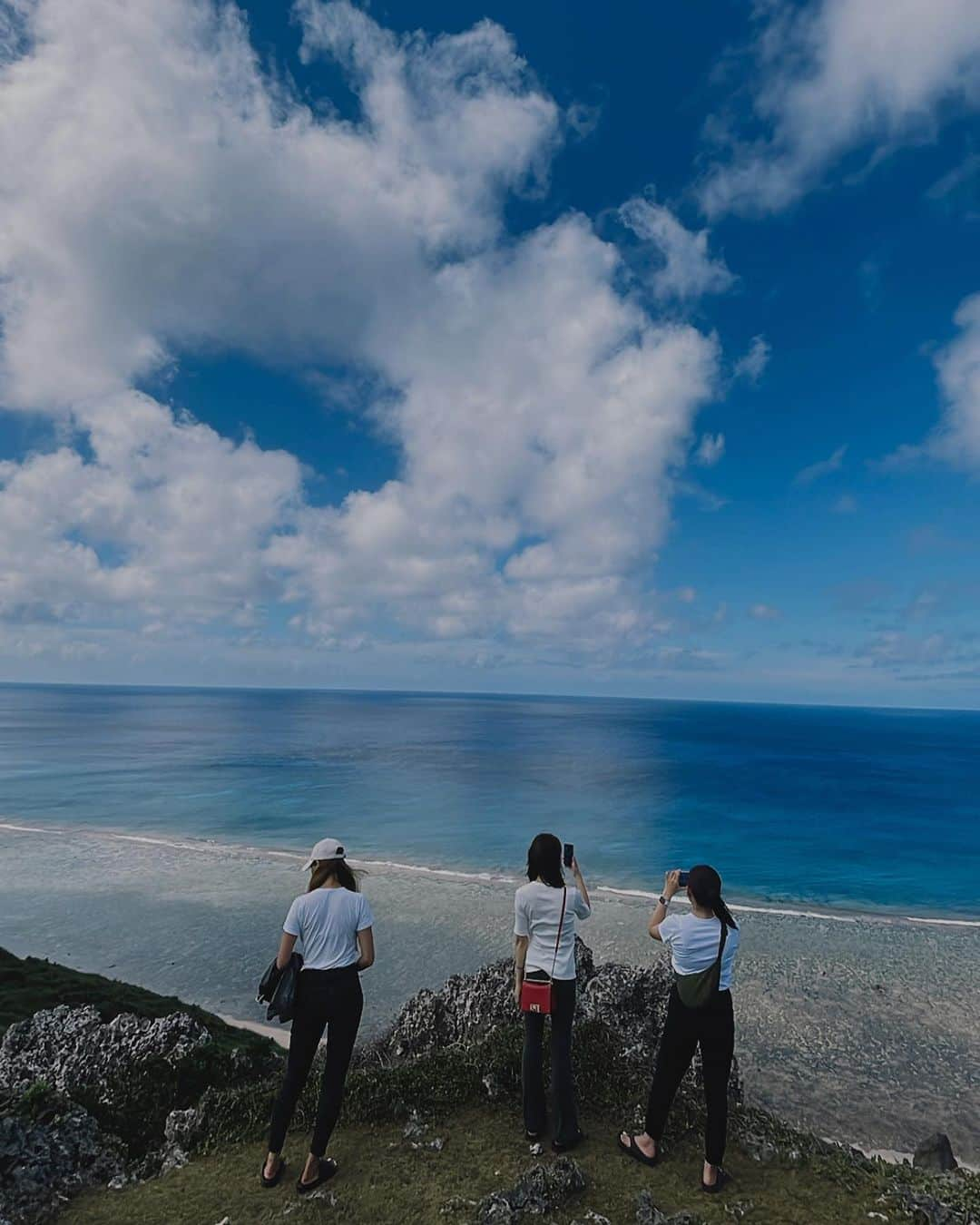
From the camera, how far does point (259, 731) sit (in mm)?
113812

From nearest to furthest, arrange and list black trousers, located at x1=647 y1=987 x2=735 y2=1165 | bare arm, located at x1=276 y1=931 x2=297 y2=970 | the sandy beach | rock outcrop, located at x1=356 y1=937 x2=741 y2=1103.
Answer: bare arm, located at x1=276 y1=931 x2=297 y2=970 < black trousers, located at x1=647 y1=987 x2=735 y2=1165 < rock outcrop, located at x1=356 y1=937 x2=741 y2=1103 < the sandy beach

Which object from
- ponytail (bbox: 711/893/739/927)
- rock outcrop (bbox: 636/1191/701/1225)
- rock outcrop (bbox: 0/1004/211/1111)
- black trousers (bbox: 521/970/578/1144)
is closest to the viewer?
rock outcrop (bbox: 636/1191/701/1225)

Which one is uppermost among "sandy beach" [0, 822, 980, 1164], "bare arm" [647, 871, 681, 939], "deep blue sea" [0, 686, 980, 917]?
"bare arm" [647, 871, 681, 939]

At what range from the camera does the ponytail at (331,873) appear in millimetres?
5895

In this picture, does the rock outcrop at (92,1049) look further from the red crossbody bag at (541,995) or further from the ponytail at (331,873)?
the red crossbody bag at (541,995)

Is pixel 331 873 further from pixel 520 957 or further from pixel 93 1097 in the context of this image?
pixel 93 1097

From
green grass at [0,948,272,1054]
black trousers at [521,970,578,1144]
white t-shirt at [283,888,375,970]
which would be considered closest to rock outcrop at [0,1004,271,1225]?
green grass at [0,948,272,1054]

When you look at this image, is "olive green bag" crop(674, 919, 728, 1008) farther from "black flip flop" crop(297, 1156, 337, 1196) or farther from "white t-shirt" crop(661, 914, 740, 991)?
"black flip flop" crop(297, 1156, 337, 1196)

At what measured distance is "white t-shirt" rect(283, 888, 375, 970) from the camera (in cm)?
563

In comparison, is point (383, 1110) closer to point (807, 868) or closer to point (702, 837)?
point (807, 868)

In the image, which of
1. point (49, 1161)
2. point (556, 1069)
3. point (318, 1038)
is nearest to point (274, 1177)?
point (318, 1038)

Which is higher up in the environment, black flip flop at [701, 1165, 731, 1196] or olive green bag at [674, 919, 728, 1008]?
olive green bag at [674, 919, 728, 1008]

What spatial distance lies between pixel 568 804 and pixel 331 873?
46519mm

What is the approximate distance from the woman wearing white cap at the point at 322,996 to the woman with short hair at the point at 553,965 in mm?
1532
